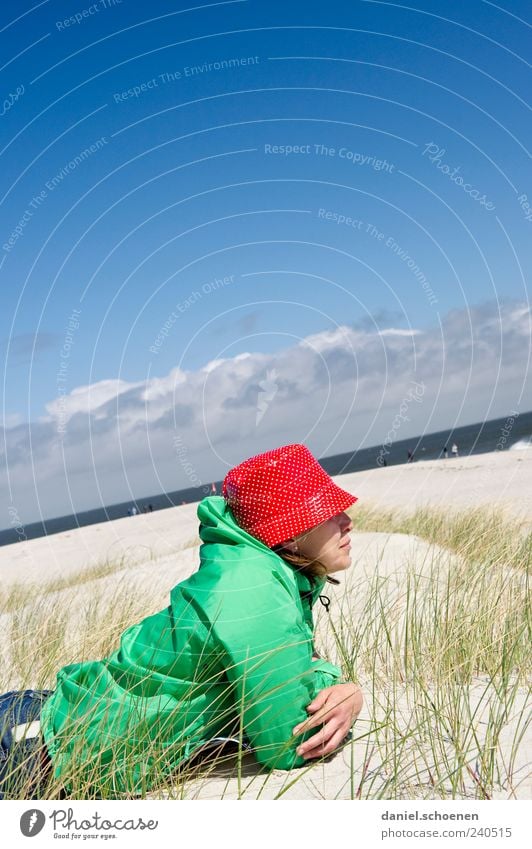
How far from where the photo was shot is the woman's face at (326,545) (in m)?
2.70

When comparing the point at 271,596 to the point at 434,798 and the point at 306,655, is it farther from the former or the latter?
the point at 434,798

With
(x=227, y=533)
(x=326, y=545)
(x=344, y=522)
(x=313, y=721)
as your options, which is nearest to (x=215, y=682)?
(x=313, y=721)

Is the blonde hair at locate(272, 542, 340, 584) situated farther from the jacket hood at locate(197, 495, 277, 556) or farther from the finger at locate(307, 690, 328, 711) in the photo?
the finger at locate(307, 690, 328, 711)

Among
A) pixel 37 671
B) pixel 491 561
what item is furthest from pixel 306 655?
pixel 491 561

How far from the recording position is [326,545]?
2732 mm

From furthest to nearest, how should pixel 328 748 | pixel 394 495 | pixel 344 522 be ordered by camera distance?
pixel 394 495
pixel 344 522
pixel 328 748

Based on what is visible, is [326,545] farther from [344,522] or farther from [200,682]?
[200,682]

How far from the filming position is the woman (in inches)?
93.0

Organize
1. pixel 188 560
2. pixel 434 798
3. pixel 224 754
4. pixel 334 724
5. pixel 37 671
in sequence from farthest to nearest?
pixel 188 560, pixel 37 671, pixel 224 754, pixel 334 724, pixel 434 798

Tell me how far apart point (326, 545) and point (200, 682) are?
0.67m

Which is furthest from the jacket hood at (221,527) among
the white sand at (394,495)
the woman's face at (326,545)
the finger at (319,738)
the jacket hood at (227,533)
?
the white sand at (394,495)

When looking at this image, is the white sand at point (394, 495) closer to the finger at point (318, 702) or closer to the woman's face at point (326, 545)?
the woman's face at point (326, 545)

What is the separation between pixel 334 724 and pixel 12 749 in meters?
1.10
